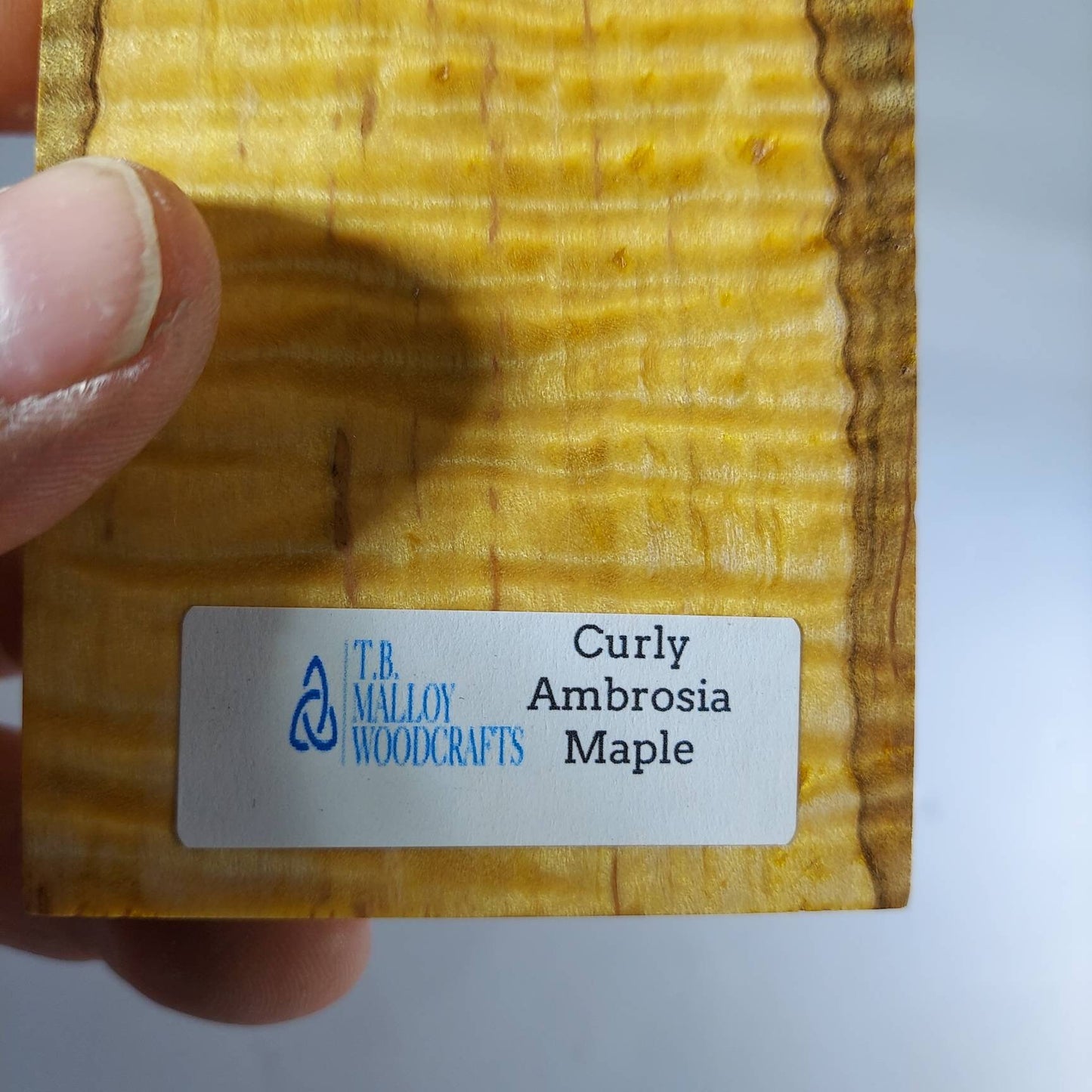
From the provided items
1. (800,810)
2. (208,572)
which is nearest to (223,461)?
(208,572)

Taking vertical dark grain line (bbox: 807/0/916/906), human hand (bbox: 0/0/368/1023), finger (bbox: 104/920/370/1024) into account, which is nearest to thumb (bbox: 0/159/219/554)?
human hand (bbox: 0/0/368/1023)

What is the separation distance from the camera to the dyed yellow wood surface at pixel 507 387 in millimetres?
332

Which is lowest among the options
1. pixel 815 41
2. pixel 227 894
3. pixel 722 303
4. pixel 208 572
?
pixel 227 894

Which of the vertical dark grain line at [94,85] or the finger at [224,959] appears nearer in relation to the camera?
the vertical dark grain line at [94,85]

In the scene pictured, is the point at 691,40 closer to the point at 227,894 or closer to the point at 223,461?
the point at 223,461

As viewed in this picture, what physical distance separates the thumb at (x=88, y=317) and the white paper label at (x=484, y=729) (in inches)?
2.6

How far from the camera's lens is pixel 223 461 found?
13.2 inches

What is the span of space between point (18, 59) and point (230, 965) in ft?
1.97

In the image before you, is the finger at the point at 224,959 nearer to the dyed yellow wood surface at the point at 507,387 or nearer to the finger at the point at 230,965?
the finger at the point at 230,965

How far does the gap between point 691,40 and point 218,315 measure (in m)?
0.20

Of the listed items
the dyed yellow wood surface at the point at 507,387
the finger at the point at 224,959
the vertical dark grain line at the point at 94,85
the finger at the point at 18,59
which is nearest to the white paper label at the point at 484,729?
the dyed yellow wood surface at the point at 507,387

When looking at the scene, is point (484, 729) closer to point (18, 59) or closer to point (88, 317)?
point (88, 317)

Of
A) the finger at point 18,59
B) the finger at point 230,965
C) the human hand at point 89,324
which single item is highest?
the finger at point 18,59

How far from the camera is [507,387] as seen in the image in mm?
341
